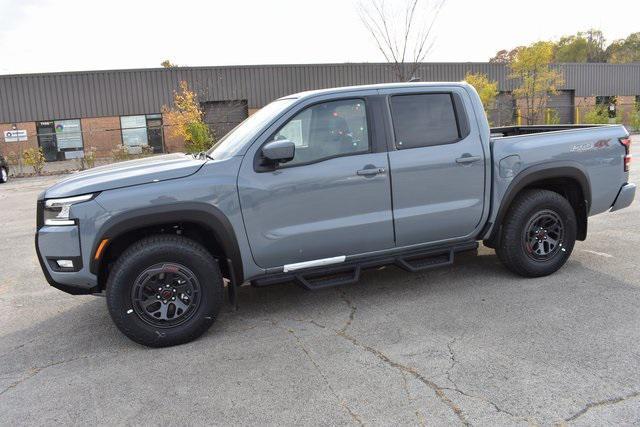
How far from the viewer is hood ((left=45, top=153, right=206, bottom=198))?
3.96 m

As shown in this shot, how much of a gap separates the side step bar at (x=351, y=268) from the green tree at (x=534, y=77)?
31.9 m

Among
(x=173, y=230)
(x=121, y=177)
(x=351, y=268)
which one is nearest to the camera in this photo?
(x=121, y=177)

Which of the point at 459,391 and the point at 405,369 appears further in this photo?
the point at 405,369

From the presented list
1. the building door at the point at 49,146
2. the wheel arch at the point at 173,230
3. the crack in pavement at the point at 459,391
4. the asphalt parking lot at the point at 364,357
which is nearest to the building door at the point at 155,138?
the building door at the point at 49,146

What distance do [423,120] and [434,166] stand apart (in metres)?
0.45

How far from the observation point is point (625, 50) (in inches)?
2980

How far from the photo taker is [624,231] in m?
7.05

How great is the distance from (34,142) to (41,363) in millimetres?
30906

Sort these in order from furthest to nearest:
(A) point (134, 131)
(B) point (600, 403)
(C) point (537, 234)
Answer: (A) point (134, 131)
(C) point (537, 234)
(B) point (600, 403)

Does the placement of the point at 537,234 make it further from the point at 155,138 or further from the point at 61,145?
the point at 61,145

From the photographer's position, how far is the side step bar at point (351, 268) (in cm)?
438

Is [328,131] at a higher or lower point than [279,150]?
higher

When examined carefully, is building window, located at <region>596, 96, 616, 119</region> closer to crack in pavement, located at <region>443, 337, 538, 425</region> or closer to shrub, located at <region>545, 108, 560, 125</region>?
shrub, located at <region>545, 108, 560, 125</region>

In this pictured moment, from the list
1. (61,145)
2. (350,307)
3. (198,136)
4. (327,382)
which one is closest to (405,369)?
(327,382)
